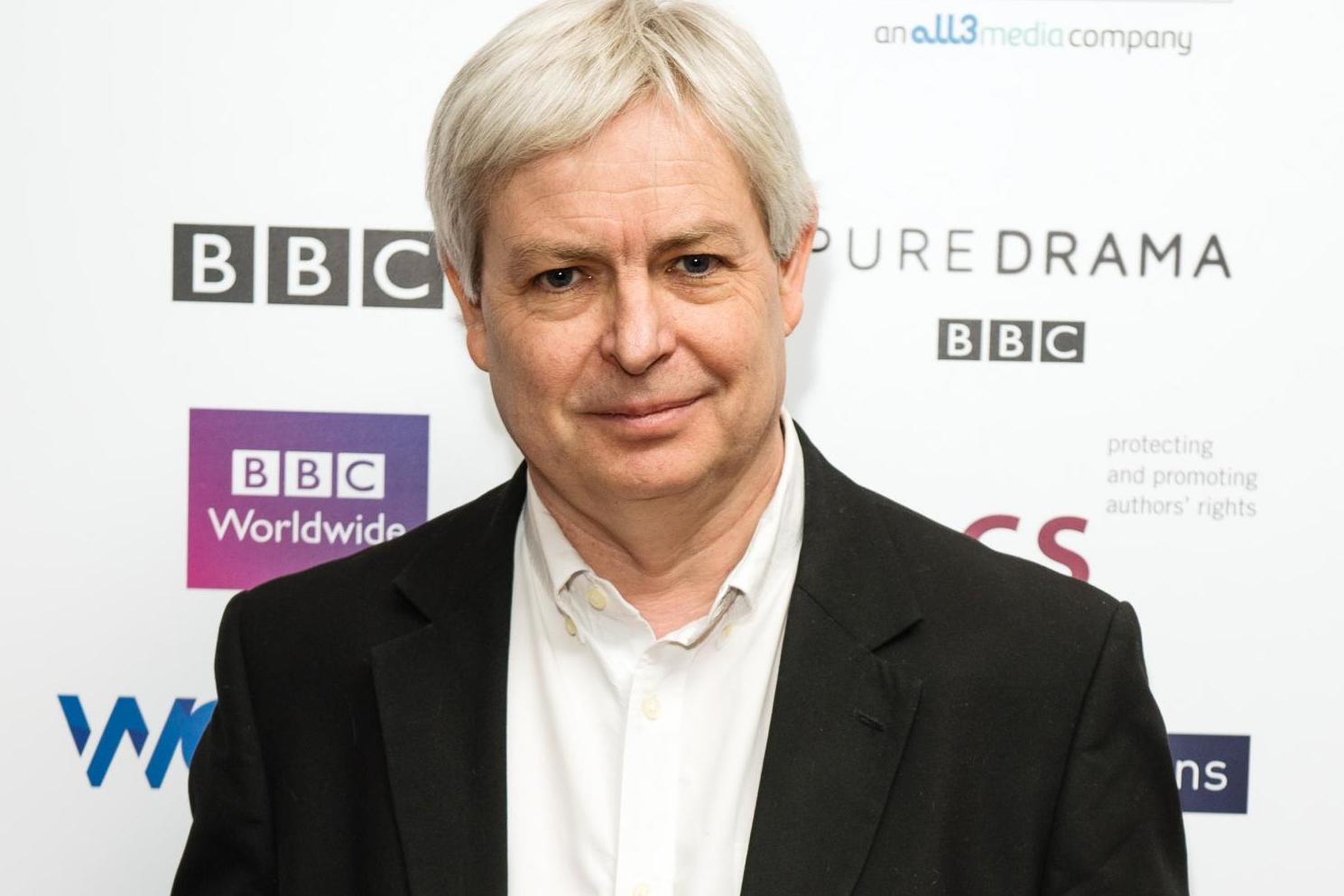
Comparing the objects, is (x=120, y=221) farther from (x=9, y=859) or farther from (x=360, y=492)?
(x=9, y=859)

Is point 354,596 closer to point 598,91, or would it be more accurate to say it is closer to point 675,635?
point 675,635

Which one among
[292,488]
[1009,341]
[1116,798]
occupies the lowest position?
[1116,798]

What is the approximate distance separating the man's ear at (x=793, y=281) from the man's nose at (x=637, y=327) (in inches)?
8.5

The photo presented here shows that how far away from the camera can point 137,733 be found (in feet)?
7.60

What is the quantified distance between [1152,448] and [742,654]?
3.10ft

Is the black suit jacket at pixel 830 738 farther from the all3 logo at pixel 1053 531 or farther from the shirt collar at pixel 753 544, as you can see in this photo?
the all3 logo at pixel 1053 531

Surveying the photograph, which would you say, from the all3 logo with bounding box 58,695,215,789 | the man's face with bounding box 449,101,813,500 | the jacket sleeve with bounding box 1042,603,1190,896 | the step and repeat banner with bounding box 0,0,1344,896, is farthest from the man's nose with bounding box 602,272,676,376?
the all3 logo with bounding box 58,695,215,789

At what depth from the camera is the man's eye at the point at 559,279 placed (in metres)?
1.51

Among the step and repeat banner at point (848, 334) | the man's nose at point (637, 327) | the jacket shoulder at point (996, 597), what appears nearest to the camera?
the man's nose at point (637, 327)

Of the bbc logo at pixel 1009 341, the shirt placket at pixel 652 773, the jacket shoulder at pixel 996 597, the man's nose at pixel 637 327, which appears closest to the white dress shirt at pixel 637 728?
the shirt placket at pixel 652 773

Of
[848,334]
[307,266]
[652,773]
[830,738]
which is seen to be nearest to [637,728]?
[652,773]

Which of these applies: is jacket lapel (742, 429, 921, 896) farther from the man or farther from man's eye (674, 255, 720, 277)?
man's eye (674, 255, 720, 277)

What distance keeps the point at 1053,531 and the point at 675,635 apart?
0.91 m

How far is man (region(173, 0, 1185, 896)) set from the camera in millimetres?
1479
